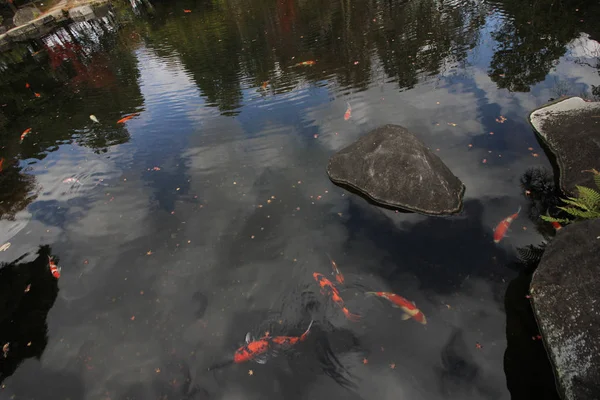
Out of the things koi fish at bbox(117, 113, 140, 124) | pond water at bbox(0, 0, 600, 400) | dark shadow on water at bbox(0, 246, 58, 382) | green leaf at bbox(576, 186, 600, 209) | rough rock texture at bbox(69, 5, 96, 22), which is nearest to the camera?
pond water at bbox(0, 0, 600, 400)

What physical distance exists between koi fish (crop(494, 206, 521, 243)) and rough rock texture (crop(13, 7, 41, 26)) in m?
41.5

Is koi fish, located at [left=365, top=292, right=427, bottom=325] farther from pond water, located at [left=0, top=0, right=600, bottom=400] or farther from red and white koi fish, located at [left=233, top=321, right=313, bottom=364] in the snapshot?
red and white koi fish, located at [left=233, top=321, right=313, bottom=364]

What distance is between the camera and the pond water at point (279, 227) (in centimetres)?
516

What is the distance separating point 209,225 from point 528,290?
628 centimetres

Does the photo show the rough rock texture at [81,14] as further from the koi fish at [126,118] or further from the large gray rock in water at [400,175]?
the large gray rock in water at [400,175]

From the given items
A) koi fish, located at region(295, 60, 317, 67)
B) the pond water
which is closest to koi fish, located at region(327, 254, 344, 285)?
the pond water

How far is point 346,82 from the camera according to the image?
41.5ft

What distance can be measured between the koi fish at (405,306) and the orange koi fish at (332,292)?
49 cm

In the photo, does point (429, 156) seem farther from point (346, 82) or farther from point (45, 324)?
point (45, 324)

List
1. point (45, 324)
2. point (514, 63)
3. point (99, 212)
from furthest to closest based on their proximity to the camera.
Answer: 1. point (514, 63)
2. point (99, 212)
3. point (45, 324)

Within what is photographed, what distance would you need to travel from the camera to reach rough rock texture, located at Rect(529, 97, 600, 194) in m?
7.04

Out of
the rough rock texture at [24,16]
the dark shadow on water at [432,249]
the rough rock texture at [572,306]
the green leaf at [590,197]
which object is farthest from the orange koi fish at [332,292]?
the rough rock texture at [24,16]

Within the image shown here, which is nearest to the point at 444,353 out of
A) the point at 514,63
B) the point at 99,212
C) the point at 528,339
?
the point at 528,339

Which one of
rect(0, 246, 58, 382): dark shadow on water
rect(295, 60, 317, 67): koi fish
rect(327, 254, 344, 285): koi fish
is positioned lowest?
rect(327, 254, 344, 285): koi fish
